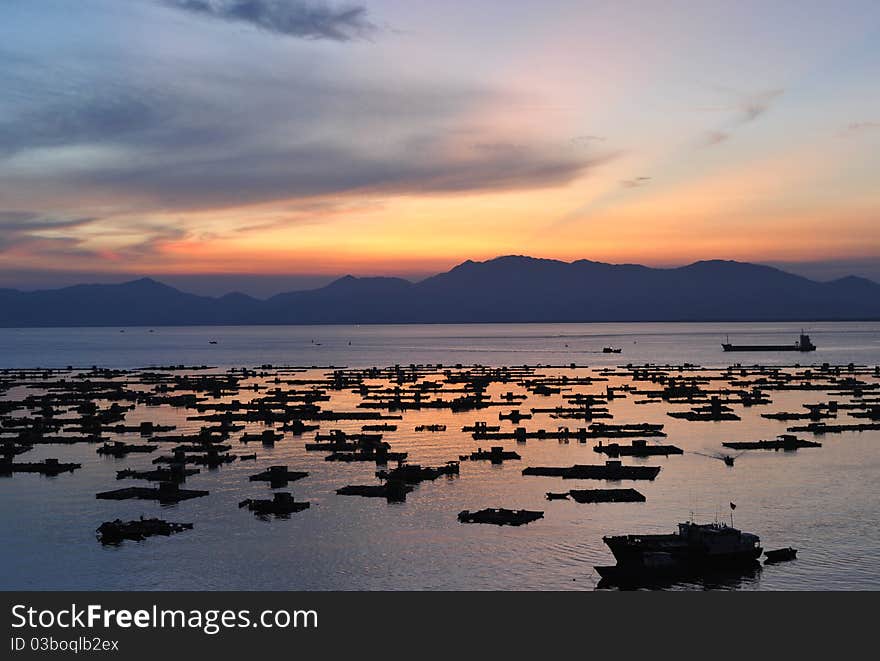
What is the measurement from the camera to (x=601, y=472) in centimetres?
6500

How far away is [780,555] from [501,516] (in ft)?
51.8

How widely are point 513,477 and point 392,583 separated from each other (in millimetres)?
25990

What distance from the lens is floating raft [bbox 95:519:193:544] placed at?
1866 inches

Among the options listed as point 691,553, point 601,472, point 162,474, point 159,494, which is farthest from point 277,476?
point 691,553

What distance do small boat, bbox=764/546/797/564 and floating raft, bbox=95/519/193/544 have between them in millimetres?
31855

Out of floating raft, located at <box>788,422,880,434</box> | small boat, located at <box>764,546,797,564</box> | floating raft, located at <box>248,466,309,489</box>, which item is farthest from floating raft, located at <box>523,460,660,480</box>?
floating raft, located at <box>788,422,880,434</box>

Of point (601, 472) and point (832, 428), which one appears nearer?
point (601, 472)

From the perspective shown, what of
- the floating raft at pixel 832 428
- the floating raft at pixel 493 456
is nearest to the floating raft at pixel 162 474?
the floating raft at pixel 493 456

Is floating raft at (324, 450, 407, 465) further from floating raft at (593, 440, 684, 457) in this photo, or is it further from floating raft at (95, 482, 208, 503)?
floating raft at (593, 440, 684, 457)

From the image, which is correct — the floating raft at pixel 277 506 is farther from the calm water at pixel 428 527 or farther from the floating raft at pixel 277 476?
the floating raft at pixel 277 476

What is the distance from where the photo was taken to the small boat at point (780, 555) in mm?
42906

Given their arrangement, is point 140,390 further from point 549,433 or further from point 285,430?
point 549,433

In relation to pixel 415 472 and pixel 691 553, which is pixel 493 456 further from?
pixel 691 553

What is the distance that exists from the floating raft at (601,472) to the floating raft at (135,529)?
28.1 metres
